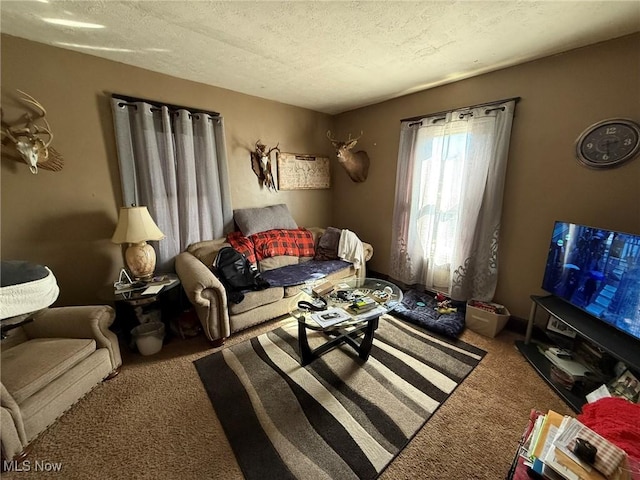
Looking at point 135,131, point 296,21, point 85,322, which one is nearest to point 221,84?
point 135,131

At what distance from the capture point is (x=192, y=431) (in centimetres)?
137

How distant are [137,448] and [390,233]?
10.1 feet

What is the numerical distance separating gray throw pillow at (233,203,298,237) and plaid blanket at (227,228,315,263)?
2.8 inches

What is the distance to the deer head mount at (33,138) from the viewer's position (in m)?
1.72

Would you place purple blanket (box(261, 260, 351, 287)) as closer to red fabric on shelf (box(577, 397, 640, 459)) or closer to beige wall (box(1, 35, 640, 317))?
beige wall (box(1, 35, 640, 317))

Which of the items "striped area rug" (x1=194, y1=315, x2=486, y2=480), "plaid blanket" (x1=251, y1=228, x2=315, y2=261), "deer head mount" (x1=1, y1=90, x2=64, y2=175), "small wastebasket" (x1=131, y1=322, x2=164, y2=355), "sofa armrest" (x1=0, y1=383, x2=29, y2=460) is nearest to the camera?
"sofa armrest" (x1=0, y1=383, x2=29, y2=460)

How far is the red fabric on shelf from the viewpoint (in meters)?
0.89

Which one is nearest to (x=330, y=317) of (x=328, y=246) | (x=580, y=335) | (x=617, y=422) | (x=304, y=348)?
(x=304, y=348)

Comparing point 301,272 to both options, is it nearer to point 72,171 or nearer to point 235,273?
point 235,273

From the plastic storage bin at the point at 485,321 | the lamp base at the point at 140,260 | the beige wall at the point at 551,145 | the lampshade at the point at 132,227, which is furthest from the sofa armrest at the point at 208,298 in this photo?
the beige wall at the point at 551,145

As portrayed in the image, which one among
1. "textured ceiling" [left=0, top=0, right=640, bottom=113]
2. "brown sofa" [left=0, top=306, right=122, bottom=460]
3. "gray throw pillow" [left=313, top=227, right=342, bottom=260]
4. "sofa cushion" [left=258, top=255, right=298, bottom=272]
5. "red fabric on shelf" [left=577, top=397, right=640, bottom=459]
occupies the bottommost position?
"brown sofa" [left=0, top=306, right=122, bottom=460]

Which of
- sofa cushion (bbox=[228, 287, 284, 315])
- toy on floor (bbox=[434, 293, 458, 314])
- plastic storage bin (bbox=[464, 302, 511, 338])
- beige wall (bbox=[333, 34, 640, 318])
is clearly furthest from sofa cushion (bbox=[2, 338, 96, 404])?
beige wall (bbox=[333, 34, 640, 318])

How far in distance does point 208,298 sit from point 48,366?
2.95 feet

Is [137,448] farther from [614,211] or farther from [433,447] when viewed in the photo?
[614,211]
